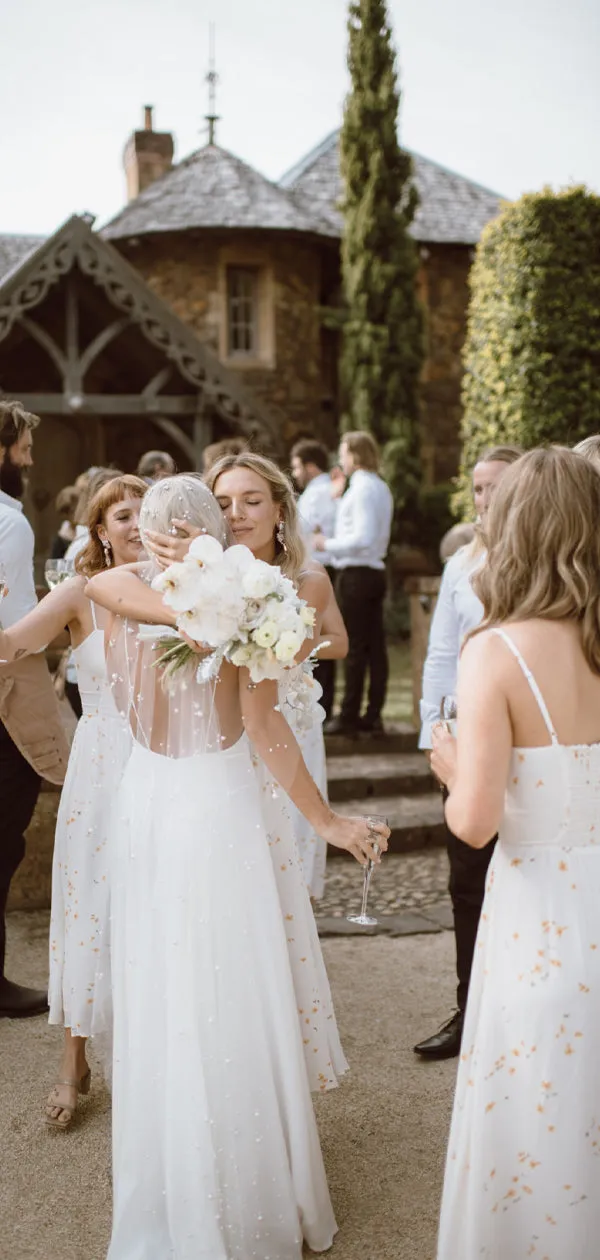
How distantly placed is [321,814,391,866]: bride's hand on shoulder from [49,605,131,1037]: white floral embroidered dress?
3.51 ft

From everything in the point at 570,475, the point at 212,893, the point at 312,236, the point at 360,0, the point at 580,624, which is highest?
the point at 360,0

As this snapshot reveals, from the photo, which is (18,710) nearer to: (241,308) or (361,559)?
(361,559)

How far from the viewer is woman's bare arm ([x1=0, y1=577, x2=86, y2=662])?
12.3 feet

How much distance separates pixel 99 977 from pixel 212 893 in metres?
1.05

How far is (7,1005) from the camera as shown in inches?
184

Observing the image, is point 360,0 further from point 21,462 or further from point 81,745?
point 81,745

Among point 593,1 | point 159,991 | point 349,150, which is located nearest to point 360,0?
point 349,150

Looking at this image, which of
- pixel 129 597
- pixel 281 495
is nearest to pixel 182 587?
pixel 129 597

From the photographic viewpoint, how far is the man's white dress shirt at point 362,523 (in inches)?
329

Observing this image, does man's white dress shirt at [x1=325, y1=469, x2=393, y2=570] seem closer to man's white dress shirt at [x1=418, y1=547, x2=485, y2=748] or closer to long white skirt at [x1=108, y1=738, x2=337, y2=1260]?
man's white dress shirt at [x1=418, y1=547, x2=485, y2=748]

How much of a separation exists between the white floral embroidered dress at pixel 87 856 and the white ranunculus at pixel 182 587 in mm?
1167

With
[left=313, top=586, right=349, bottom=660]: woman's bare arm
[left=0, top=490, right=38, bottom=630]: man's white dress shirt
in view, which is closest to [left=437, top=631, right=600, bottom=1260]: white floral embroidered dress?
[left=313, top=586, right=349, bottom=660]: woman's bare arm

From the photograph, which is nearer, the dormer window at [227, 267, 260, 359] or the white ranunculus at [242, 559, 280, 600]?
the white ranunculus at [242, 559, 280, 600]

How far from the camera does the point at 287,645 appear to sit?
254cm
